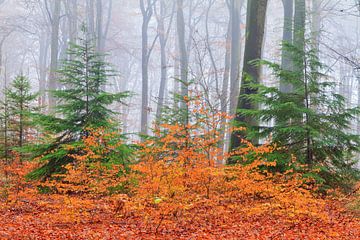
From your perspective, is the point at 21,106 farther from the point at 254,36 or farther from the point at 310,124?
the point at 310,124

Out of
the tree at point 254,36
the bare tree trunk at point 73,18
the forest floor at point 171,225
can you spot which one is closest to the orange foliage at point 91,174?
the forest floor at point 171,225

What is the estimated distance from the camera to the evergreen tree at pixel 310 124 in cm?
1044

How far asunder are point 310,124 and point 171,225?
4992 millimetres

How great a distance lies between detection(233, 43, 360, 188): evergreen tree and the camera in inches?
411

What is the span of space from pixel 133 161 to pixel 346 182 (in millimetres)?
6273

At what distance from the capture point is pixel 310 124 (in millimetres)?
10562

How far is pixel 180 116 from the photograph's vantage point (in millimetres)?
13062

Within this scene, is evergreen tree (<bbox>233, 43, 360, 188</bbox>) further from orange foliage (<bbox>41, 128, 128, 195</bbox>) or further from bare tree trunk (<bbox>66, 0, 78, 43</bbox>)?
bare tree trunk (<bbox>66, 0, 78, 43</bbox>)

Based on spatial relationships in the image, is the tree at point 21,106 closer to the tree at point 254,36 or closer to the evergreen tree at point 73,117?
the evergreen tree at point 73,117

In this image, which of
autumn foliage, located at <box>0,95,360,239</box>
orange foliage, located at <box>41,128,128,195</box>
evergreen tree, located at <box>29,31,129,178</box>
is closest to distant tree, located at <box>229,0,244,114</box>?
evergreen tree, located at <box>29,31,129,178</box>

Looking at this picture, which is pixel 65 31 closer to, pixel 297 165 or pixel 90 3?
pixel 90 3

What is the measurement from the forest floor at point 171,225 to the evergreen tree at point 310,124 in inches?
58.7

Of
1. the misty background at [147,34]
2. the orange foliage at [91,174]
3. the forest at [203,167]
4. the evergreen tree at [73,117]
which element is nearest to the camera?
the forest at [203,167]

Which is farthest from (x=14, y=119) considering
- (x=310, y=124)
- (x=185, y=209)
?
(x=310, y=124)
